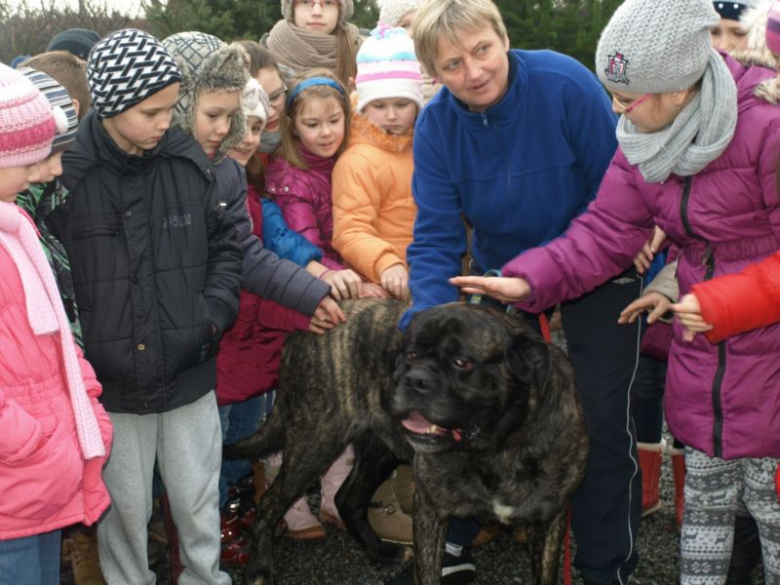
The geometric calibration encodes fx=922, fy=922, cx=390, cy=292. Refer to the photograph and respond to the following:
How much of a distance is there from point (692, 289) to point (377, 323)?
57.2 inches

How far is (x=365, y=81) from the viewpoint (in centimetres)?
442

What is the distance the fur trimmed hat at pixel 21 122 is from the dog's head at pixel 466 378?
1.43 m

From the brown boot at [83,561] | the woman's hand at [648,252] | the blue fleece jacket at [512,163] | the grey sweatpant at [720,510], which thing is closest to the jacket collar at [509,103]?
the blue fleece jacket at [512,163]

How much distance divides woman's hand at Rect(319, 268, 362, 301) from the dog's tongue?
0.88 metres

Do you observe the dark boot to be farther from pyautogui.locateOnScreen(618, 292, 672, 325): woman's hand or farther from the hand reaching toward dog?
the hand reaching toward dog

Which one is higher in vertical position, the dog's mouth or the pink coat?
the pink coat

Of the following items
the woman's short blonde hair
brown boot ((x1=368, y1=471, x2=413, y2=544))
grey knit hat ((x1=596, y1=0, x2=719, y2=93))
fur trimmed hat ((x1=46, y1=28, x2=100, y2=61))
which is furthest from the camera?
fur trimmed hat ((x1=46, y1=28, x2=100, y2=61))

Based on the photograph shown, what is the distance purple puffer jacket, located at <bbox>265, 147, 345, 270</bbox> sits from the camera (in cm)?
437

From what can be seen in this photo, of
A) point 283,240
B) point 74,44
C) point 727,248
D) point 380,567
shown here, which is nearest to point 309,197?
point 283,240

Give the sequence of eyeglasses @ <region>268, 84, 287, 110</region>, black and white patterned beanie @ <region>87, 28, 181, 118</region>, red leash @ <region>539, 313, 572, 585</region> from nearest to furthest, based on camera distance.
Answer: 1. black and white patterned beanie @ <region>87, 28, 181, 118</region>
2. red leash @ <region>539, 313, 572, 585</region>
3. eyeglasses @ <region>268, 84, 287, 110</region>

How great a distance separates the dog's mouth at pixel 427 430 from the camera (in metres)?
3.34

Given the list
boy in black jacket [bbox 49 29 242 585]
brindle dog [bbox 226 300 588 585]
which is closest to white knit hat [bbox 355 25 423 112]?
brindle dog [bbox 226 300 588 585]

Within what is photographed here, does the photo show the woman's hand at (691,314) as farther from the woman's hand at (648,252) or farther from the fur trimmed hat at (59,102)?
the fur trimmed hat at (59,102)

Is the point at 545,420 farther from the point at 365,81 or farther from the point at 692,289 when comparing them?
the point at 365,81
